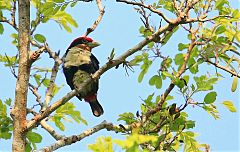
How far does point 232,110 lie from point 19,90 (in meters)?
1.81

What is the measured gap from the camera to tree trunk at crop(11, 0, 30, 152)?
4.17 meters

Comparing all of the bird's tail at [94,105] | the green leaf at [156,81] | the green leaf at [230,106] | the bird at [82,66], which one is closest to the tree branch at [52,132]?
the green leaf at [156,81]

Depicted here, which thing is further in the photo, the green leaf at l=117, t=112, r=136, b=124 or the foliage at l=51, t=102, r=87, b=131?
the foliage at l=51, t=102, r=87, b=131

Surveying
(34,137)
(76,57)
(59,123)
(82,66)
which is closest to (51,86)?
(34,137)

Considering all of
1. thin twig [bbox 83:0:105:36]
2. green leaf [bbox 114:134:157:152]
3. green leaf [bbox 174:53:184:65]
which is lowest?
green leaf [bbox 114:134:157:152]

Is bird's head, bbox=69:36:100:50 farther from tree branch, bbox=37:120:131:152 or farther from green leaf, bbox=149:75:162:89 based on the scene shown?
tree branch, bbox=37:120:131:152

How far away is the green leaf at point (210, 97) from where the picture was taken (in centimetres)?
409

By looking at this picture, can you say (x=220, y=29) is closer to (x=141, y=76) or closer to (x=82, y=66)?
(x=141, y=76)

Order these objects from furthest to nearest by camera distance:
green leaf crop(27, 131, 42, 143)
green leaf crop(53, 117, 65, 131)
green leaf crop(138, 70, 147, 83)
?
green leaf crop(53, 117, 65, 131)
green leaf crop(138, 70, 147, 83)
green leaf crop(27, 131, 42, 143)

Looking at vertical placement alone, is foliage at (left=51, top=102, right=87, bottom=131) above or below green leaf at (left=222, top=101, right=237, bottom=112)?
above

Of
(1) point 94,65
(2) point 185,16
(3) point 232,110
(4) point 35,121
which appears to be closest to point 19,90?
(4) point 35,121

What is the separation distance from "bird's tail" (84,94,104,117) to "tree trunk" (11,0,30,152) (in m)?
2.44

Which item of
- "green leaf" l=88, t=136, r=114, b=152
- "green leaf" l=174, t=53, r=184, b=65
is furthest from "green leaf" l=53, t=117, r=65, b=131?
"green leaf" l=88, t=136, r=114, b=152

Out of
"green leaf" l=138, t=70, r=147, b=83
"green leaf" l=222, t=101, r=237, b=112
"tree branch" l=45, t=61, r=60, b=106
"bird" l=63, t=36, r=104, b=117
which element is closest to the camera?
"tree branch" l=45, t=61, r=60, b=106
